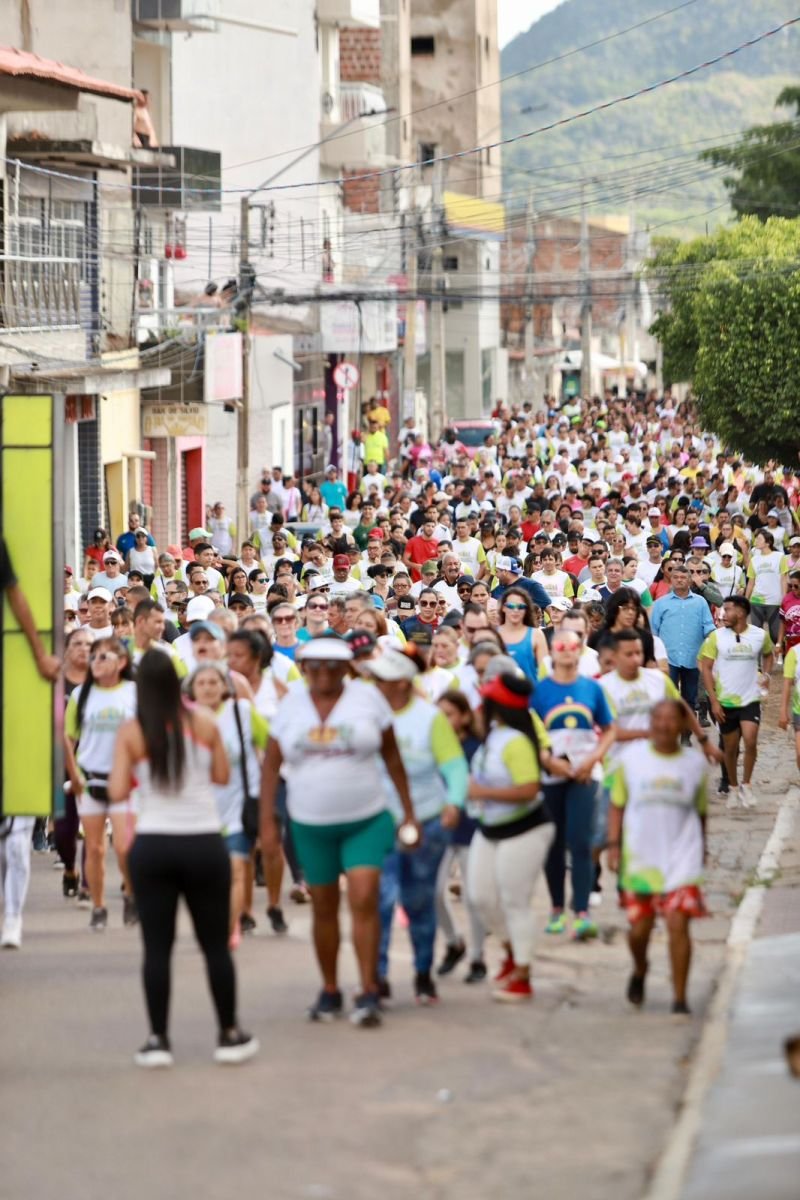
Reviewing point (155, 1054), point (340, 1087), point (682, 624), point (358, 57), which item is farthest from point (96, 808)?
point (358, 57)

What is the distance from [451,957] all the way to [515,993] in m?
0.67

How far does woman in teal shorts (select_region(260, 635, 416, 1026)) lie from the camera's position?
8.91 metres

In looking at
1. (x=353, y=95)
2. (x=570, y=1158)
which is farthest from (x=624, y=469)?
(x=570, y=1158)

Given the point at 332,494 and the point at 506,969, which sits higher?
the point at 332,494

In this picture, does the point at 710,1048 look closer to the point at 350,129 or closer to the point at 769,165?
the point at 350,129

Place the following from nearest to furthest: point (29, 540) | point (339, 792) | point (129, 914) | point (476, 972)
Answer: point (339, 792), point (29, 540), point (476, 972), point (129, 914)

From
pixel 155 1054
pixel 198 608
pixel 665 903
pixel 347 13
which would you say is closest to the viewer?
pixel 155 1054

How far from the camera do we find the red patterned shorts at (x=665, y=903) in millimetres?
9133

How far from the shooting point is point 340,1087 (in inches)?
323

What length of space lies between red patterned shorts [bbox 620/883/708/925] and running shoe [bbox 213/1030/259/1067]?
5.71 feet

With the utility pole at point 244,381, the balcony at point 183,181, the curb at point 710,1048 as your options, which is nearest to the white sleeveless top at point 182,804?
the curb at point 710,1048

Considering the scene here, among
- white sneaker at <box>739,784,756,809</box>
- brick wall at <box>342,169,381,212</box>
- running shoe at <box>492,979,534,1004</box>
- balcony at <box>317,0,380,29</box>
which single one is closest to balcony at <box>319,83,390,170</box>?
balcony at <box>317,0,380,29</box>

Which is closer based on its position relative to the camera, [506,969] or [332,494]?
[506,969]

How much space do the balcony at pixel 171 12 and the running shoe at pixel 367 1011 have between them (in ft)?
104
